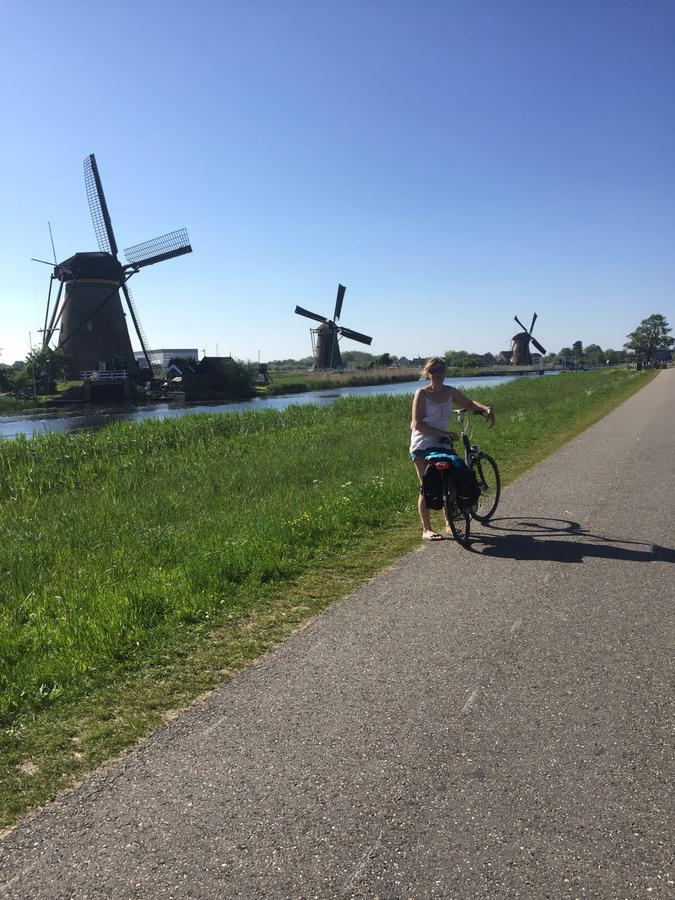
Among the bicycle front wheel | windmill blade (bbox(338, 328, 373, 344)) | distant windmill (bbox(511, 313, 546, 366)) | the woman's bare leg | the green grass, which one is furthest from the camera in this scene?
distant windmill (bbox(511, 313, 546, 366))

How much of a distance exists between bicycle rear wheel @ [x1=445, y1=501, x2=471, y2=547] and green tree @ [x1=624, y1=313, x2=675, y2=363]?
13880cm

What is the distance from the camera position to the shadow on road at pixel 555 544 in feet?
19.0

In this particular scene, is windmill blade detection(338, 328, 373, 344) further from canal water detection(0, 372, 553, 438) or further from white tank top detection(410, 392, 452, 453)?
white tank top detection(410, 392, 452, 453)

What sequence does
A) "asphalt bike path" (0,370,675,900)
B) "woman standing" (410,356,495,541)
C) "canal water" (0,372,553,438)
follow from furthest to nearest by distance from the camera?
"canal water" (0,372,553,438)
"woman standing" (410,356,495,541)
"asphalt bike path" (0,370,675,900)

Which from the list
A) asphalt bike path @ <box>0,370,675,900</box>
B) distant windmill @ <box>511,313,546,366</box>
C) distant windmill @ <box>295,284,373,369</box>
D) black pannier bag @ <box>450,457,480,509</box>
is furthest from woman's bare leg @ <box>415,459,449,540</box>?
distant windmill @ <box>511,313,546,366</box>

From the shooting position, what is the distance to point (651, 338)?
5187 inches

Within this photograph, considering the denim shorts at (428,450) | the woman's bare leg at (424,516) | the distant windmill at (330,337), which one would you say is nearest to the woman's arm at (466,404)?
the denim shorts at (428,450)

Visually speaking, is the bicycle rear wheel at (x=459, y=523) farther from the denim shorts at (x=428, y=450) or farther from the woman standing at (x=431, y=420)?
the denim shorts at (x=428, y=450)

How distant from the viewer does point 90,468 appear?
12.3 m

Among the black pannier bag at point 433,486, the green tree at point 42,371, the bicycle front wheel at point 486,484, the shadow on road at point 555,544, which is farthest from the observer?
the green tree at point 42,371

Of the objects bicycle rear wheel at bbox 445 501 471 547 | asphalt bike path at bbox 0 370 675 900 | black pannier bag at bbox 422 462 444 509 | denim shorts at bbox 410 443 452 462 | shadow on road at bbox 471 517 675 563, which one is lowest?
shadow on road at bbox 471 517 675 563

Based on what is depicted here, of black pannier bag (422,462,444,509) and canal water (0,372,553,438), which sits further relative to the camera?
canal water (0,372,553,438)

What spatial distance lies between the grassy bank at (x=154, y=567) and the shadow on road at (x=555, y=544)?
0.85 metres

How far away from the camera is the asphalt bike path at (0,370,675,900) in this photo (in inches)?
85.0
